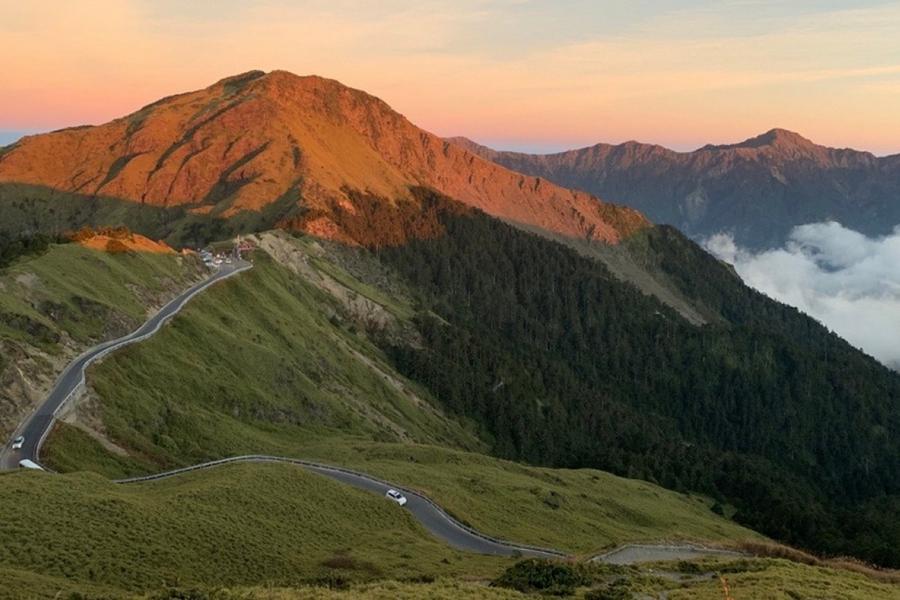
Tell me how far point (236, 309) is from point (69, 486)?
255ft

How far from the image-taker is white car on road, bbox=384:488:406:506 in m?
62.9

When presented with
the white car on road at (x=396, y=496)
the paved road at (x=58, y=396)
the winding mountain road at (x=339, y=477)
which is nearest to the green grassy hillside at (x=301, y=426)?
the paved road at (x=58, y=396)

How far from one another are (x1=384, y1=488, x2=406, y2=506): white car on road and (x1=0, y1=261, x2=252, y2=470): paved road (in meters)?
29.3

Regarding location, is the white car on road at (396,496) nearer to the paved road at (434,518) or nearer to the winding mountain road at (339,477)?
the winding mountain road at (339,477)

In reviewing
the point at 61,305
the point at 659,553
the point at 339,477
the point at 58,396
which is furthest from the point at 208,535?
the point at 61,305

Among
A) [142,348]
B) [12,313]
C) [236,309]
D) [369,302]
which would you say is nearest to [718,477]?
[369,302]

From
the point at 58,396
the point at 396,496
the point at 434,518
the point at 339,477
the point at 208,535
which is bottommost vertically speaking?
the point at 434,518

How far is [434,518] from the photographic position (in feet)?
205

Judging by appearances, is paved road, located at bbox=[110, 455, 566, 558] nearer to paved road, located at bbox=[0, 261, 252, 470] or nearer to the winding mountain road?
the winding mountain road

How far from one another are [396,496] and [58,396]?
109 feet

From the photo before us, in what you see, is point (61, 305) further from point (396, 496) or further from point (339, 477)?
point (396, 496)

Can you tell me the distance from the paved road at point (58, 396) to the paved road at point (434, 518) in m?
8.18

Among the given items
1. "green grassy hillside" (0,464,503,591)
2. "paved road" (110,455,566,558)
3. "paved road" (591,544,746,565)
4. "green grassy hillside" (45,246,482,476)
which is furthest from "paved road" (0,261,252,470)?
"paved road" (591,544,746,565)

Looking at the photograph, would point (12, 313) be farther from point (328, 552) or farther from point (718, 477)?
point (718, 477)
